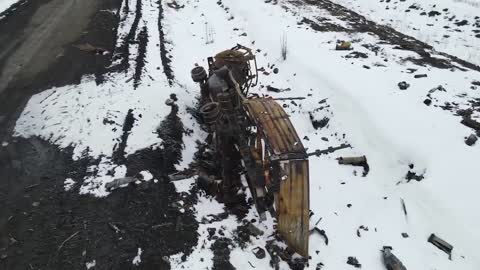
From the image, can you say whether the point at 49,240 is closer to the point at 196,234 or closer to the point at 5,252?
the point at 5,252

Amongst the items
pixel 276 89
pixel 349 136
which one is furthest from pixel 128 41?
pixel 349 136

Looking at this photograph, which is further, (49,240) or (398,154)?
(398,154)

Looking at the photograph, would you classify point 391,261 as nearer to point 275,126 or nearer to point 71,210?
point 275,126

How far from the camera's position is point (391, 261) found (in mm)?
6133

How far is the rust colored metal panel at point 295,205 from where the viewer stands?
5.65m

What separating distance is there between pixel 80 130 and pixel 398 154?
602 cm

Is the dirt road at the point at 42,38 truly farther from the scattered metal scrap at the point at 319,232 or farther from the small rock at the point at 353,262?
the small rock at the point at 353,262

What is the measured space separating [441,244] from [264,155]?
9.74ft

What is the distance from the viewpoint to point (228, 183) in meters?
6.93

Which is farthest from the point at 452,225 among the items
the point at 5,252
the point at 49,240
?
the point at 5,252

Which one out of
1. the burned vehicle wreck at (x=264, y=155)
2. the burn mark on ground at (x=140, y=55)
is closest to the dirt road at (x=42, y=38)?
the burn mark on ground at (x=140, y=55)

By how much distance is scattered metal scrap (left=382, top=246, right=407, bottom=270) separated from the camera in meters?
6.06

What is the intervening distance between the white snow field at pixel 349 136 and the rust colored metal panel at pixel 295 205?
1.41ft

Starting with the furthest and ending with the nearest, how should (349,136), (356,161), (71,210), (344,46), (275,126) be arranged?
(344,46)
(349,136)
(356,161)
(71,210)
(275,126)
